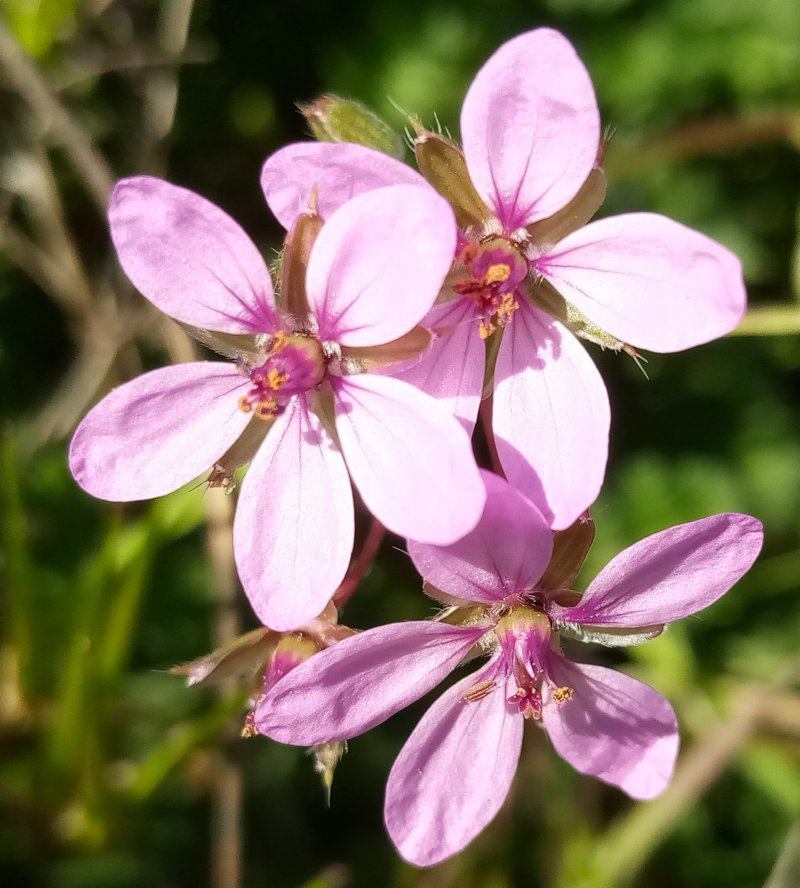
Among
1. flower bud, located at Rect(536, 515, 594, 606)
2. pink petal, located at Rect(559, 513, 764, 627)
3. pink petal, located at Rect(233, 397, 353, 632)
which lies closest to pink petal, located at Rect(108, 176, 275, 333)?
pink petal, located at Rect(233, 397, 353, 632)

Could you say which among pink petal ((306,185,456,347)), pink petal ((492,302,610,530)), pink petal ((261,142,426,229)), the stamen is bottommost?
the stamen

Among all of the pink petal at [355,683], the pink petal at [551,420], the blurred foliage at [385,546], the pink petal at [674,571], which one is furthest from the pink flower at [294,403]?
the blurred foliage at [385,546]

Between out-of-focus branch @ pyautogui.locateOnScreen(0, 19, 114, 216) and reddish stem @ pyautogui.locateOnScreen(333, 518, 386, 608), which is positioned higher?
out-of-focus branch @ pyautogui.locateOnScreen(0, 19, 114, 216)

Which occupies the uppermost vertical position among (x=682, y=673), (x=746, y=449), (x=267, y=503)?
(x=267, y=503)

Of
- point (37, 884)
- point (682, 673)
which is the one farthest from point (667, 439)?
point (37, 884)

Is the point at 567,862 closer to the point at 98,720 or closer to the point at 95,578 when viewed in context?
the point at 98,720

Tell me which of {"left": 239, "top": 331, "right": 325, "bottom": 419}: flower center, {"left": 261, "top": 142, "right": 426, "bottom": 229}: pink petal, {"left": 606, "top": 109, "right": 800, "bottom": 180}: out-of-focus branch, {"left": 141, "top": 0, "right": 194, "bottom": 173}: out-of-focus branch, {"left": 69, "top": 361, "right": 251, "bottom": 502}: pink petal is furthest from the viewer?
{"left": 141, "top": 0, "right": 194, "bottom": 173}: out-of-focus branch

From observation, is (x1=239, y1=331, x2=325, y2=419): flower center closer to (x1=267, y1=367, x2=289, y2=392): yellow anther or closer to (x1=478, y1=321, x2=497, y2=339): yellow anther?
(x1=267, y1=367, x2=289, y2=392): yellow anther

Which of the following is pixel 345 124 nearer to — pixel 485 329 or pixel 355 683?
pixel 485 329
